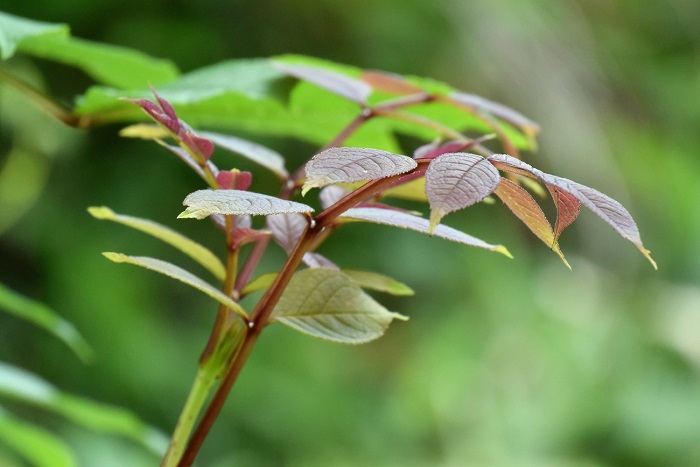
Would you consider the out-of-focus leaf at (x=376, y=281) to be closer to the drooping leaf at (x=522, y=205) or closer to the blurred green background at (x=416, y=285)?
the drooping leaf at (x=522, y=205)

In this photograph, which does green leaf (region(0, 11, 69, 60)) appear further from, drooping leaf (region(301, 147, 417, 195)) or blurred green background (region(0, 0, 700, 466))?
Answer: blurred green background (region(0, 0, 700, 466))

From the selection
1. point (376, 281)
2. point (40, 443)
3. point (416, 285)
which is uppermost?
point (376, 281)

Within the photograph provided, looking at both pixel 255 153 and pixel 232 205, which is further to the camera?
pixel 255 153

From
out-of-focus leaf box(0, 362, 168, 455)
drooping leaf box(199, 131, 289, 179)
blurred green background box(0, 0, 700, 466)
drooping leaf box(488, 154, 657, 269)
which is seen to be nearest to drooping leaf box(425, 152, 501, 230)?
drooping leaf box(488, 154, 657, 269)

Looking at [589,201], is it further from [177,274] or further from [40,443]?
[40,443]

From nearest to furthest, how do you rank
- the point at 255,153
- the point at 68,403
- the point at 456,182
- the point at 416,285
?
the point at 456,182
the point at 255,153
the point at 68,403
the point at 416,285

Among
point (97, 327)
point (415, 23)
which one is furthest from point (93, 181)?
point (415, 23)

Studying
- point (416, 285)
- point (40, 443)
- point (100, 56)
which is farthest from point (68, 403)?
point (416, 285)
